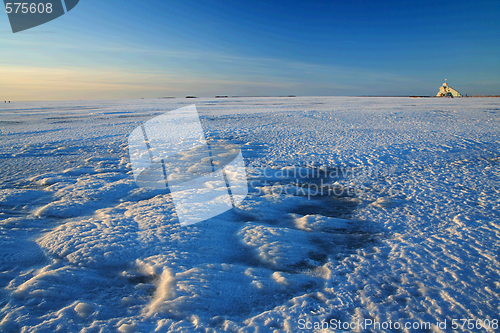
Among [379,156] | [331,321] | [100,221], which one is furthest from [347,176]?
[100,221]

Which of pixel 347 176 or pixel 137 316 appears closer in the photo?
Answer: pixel 137 316

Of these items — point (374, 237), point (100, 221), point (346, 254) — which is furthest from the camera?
point (100, 221)

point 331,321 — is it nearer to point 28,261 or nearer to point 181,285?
point 181,285

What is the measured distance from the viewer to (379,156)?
486 centimetres

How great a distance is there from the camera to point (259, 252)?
207 centimetres

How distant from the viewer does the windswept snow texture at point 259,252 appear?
58.0 inches

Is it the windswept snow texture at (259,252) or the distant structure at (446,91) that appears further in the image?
the distant structure at (446,91)

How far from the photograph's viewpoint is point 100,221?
2463 mm

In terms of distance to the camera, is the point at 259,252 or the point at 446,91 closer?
the point at 259,252

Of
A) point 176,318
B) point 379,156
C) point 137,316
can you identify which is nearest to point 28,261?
point 137,316

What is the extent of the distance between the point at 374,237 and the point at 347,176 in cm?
177

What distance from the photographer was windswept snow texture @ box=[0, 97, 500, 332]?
A: 1473 millimetres

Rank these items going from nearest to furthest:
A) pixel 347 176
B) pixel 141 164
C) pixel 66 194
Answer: pixel 66 194 → pixel 347 176 → pixel 141 164

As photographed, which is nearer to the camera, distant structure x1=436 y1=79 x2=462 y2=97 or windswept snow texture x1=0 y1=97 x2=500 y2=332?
windswept snow texture x1=0 y1=97 x2=500 y2=332
